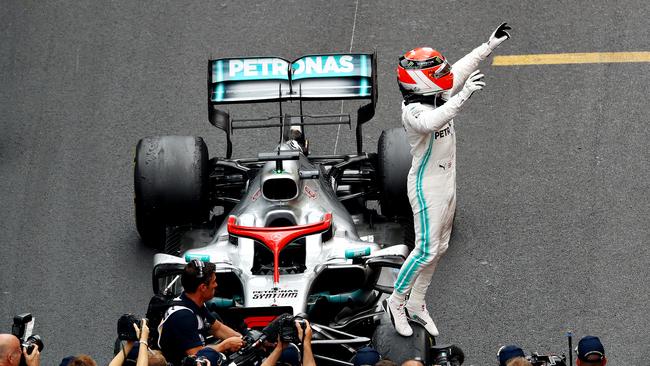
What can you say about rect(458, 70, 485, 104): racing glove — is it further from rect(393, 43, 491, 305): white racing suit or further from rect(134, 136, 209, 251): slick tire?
rect(134, 136, 209, 251): slick tire

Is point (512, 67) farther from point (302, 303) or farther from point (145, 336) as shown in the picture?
point (145, 336)

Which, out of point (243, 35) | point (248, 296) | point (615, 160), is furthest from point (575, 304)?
point (243, 35)

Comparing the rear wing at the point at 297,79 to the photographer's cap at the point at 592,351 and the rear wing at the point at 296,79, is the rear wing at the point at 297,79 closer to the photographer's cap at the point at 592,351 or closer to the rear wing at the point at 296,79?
the rear wing at the point at 296,79

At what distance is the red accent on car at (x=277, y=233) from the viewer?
41.8 ft

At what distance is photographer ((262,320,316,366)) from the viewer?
11.2 m

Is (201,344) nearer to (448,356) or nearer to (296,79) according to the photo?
(448,356)

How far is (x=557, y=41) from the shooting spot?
1797 centimetres

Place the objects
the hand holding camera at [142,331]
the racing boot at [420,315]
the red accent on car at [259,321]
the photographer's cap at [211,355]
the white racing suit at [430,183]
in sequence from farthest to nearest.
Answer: the racing boot at [420,315] → the red accent on car at [259,321] → the white racing suit at [430,183] → the hand holding camera at [142,331] → the photographer's cap at [211,355]

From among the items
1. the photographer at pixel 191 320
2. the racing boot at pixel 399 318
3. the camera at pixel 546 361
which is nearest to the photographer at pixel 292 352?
the photographer at pixel 191 320

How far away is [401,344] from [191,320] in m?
1.71

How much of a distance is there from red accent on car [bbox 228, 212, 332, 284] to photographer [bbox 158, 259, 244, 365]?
0.90 meters

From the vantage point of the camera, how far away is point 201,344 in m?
11.8

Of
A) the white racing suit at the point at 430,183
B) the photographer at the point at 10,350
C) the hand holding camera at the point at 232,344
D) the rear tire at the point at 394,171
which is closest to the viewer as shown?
the photographer at the point at 10,350

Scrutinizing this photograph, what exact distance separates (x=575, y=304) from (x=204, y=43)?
611 centimetres
